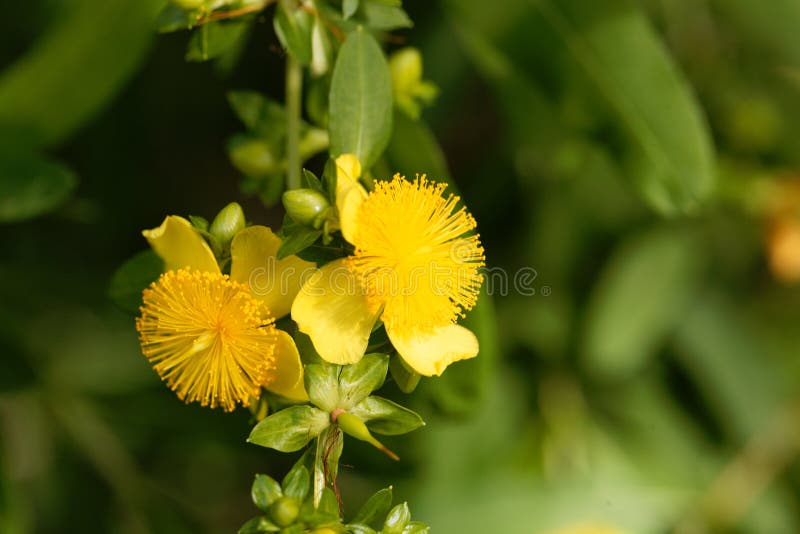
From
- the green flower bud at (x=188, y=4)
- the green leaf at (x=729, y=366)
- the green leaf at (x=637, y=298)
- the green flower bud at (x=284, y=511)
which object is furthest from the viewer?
the green leaf at (x=729, y=366)

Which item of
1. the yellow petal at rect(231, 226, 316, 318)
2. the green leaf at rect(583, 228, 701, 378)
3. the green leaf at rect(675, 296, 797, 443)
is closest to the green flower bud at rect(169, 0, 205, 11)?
the yellow petal at rect(231, 226, 316, 318)

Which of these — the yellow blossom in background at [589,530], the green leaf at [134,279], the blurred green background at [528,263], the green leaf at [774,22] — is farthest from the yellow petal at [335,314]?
the green leaf at [774,22]

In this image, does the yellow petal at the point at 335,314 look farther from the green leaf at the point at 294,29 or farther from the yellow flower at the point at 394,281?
the green leaf at the point at 294,29

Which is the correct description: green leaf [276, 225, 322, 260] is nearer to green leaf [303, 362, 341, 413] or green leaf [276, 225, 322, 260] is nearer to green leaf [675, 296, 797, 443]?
green leaf [303, 362, 341, 413]

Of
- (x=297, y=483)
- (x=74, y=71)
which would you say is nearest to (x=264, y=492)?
(x=297, y=483)

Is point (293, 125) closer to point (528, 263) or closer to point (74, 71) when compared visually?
point (74, 71)

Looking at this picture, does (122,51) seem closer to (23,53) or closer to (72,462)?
(23,53)

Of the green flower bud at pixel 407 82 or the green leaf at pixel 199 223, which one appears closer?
the green leaf at pixel 199 223
